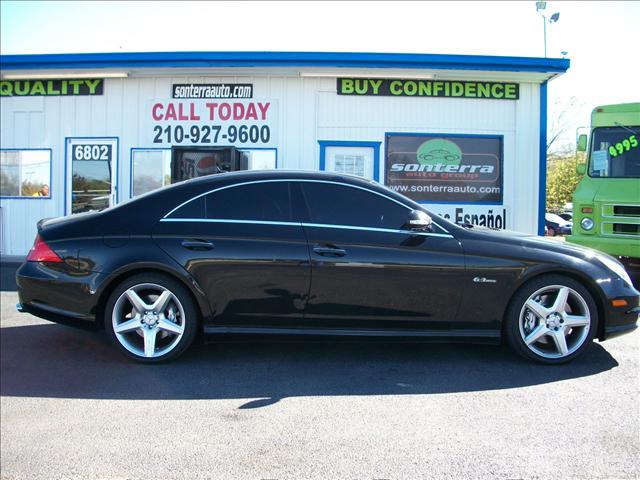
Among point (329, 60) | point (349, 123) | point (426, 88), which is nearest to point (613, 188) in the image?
point (426, 88)

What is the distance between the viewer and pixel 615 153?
8.39 meters

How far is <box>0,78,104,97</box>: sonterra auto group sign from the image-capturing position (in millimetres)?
10867

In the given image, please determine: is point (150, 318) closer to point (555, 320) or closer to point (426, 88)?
point (555, 320)

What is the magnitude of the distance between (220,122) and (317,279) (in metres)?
7.20

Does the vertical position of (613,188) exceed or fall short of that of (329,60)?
it falls short

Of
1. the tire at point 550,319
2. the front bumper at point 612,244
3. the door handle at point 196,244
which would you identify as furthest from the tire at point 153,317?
the front bumper at point 612,244

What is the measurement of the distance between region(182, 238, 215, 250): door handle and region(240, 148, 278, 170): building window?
6.46m

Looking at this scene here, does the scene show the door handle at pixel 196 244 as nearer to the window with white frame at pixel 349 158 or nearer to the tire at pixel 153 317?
the tire at pixel 153 317

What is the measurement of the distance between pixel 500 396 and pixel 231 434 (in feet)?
6.11

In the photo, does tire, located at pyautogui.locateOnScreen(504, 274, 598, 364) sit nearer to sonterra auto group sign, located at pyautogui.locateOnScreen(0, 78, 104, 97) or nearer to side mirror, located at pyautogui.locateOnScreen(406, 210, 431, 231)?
side mirror, located at pyautogui.locateOnScreen(406, 210, 431, 231)

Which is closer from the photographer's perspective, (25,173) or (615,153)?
(615,153)

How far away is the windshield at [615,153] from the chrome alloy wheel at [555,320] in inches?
194

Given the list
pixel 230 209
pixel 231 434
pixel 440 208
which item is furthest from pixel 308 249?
pixel 440 208

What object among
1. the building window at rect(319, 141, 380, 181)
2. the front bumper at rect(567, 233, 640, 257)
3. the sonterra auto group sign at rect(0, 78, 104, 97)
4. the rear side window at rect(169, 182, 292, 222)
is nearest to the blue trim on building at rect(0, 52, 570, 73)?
the sonterra auto group sign at rect(0, 78, 104, 97)
